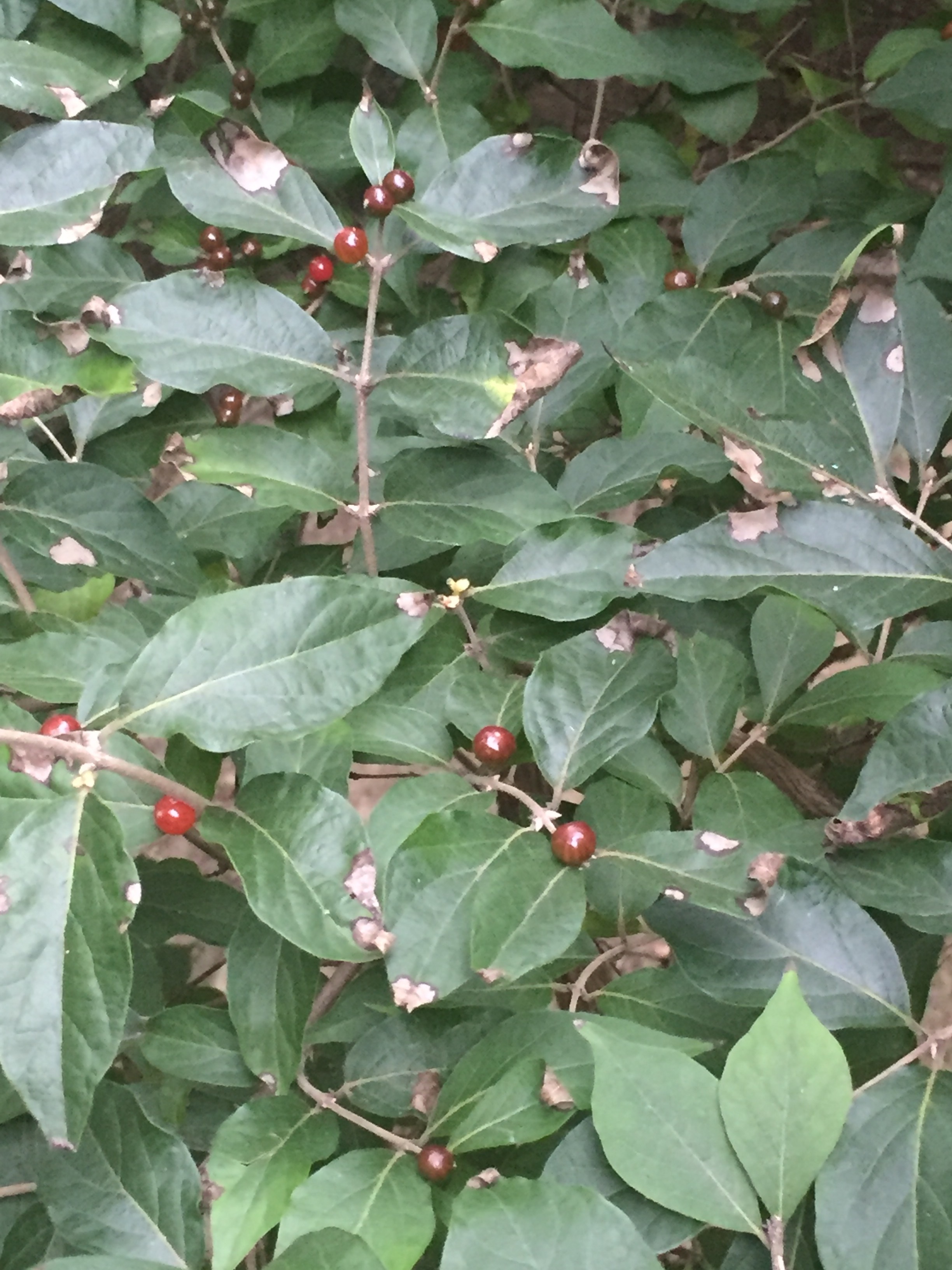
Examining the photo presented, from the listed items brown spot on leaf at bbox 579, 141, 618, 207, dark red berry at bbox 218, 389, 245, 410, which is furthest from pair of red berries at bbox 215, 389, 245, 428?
brown spot on leaf at bbox 579, 141, 618, 207

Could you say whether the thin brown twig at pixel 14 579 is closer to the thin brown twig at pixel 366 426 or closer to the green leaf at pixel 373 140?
the thin brown twig at pixel 366 426

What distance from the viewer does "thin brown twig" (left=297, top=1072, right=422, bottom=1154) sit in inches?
22.2

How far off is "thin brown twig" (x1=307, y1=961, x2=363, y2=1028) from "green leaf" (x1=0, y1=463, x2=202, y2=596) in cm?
32

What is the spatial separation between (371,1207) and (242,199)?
678 mm

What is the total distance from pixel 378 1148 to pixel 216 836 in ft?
0.76

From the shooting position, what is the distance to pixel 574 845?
1.77 ft

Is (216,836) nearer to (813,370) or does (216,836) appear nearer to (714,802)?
(714,802)

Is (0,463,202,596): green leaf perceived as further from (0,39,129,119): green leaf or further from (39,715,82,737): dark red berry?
(0,39,129,119): green leaf

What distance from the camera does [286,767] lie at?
1.92ft

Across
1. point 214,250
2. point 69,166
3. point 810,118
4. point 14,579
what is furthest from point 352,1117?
point 810,118

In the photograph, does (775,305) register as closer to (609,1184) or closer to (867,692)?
(867,692)

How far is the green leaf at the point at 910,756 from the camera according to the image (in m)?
0.50

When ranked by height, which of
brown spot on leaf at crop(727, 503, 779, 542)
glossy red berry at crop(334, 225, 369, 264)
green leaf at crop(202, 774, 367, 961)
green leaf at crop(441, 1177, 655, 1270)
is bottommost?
green leaf at crop(441, 1177, 655, 1270)

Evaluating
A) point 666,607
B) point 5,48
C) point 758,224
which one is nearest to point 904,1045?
point 666,607
